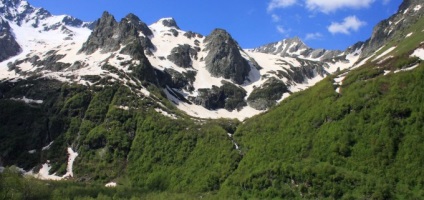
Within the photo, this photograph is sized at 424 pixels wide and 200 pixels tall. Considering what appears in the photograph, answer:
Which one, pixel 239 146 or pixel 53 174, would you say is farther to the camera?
pixel 53 174

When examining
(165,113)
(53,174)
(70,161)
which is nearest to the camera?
(53,174)

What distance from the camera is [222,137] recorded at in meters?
162

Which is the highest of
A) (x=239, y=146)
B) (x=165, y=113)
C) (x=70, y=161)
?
(x=165, y=113)

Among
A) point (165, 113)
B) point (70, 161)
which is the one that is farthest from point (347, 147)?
point (70, 161)

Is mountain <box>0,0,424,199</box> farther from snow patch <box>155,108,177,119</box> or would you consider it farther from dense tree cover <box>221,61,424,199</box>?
snow patch <box>155,108,177,119</box>

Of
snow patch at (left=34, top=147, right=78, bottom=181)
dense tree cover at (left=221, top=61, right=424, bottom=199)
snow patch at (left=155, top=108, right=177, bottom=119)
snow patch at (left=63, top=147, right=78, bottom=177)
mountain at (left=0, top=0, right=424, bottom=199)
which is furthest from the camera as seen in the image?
snow patch at (left=155, top=108, right=177, bottom=119)

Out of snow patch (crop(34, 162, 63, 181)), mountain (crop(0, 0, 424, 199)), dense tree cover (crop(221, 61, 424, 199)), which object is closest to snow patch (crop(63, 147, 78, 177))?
mountain (crop(0, 0, 424, 199))

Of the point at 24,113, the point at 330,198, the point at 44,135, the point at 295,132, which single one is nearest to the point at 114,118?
the point at 44,135

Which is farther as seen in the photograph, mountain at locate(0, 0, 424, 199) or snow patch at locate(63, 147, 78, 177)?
snow patch at locate(63, 147, 78, 177)

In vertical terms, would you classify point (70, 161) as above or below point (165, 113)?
below

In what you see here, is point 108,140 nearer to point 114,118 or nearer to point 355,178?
point 114,118

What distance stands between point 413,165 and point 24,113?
16176 centimetres

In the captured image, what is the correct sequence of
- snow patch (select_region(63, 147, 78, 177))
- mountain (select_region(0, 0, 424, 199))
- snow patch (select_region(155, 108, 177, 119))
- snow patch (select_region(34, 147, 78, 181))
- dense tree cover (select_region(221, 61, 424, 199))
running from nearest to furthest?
dense tree cover (select_region(221, 61, 424, 199))
mountain (select_region(0, 0, 424, 199))
snow patch (select_region(34, 147, 78, 181))
snow patch (select_region(63, 147, 78, 177))
snow patch (select_region(155, 108, 177, 119))

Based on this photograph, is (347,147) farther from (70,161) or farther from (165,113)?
(70,161)
